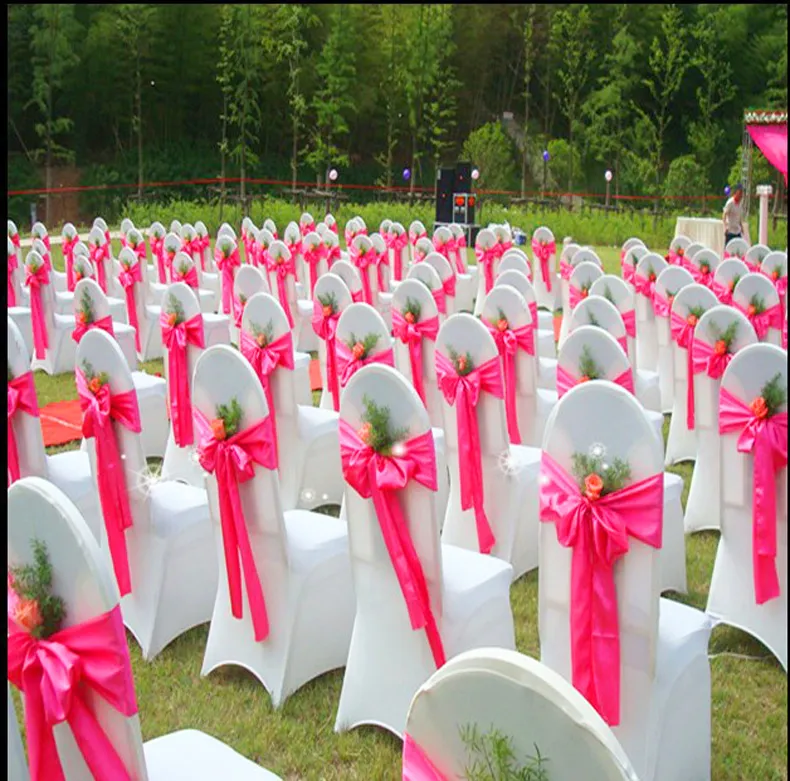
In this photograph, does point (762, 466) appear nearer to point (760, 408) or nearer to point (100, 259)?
point (760, 408)

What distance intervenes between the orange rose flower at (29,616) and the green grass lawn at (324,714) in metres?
1.23

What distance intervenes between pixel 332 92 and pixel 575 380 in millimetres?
20759

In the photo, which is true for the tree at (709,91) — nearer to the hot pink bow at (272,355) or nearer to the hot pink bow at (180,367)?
the hot pink bow at (180,367)

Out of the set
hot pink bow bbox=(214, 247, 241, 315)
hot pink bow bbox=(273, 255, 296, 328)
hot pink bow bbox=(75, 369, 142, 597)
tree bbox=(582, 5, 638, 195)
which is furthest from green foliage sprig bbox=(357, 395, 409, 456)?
tree bbox=(582, 5, 638, 195)

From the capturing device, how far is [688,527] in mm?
4227

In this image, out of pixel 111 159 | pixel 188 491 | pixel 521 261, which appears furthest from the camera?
pixel 111 159

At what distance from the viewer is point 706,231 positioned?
13.5 meters

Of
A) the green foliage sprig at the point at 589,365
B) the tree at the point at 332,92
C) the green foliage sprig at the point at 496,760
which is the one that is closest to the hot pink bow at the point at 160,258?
the green foliage sprig at the point at 589,365

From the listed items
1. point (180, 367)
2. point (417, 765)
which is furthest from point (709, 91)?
point (417, 765)

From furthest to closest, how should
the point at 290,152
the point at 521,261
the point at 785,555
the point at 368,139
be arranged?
the point at 368,139 → the point at 290,152 → the point at 521,261 → the point at 785,555

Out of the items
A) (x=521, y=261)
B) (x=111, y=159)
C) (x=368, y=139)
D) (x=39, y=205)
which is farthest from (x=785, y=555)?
(x=368, y=139)

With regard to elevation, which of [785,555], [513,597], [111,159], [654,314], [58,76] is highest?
[58,76]

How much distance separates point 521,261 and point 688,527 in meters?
3.64

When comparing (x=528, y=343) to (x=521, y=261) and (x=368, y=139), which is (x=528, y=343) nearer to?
(x=521, y=261)
